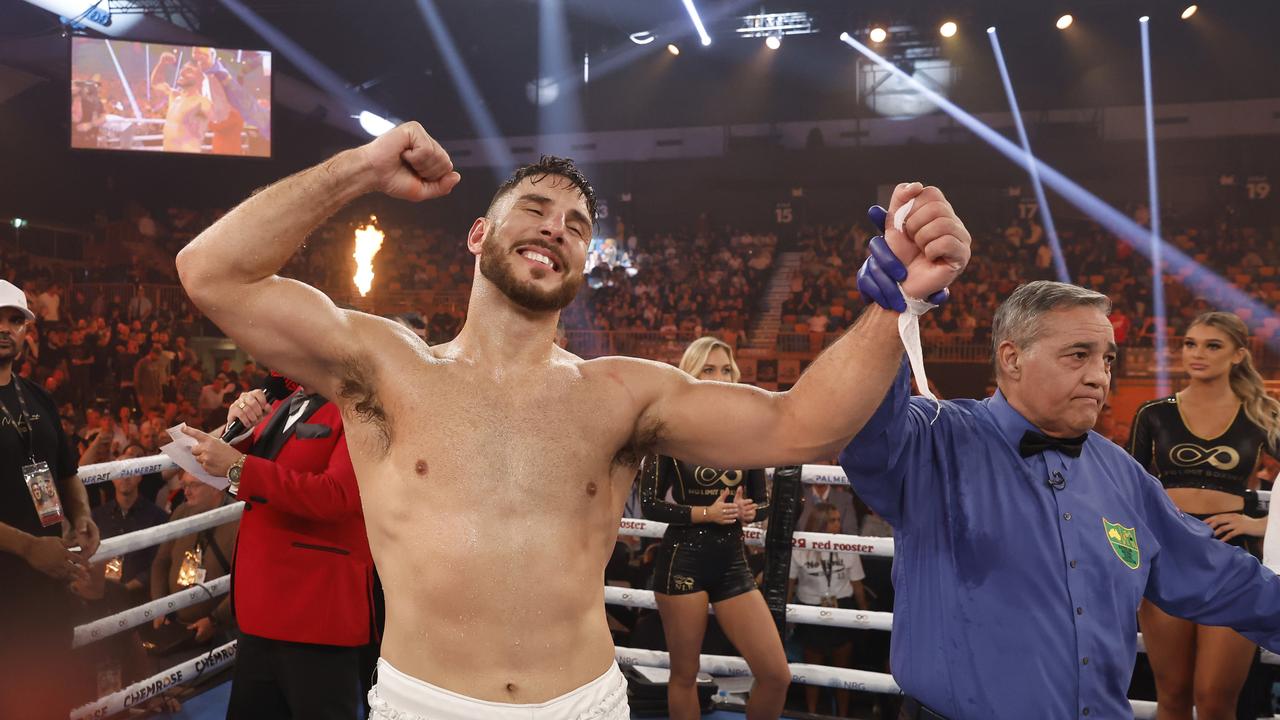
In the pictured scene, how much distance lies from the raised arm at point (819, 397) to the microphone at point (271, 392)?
1616 millimetres

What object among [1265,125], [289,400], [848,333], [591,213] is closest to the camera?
[848,333]

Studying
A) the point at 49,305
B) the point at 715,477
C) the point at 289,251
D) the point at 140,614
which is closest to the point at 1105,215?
the point at 715,477

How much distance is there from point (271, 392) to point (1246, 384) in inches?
141

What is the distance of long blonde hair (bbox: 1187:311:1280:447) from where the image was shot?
3363 mm

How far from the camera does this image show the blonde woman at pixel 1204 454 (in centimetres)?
315

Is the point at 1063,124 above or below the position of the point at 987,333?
above

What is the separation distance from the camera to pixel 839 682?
3.54m

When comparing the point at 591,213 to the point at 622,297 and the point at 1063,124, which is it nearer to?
the point at 622,297

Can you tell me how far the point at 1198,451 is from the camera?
3365mm

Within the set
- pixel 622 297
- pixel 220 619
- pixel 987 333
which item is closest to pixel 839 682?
pixel 220 619

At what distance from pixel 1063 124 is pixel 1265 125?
3087 mm

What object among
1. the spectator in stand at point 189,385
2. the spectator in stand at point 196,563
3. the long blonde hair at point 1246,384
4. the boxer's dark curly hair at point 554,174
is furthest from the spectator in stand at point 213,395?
the long blonde hair at point 1246,384

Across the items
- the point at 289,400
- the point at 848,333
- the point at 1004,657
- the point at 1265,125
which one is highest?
the point at 1265,125

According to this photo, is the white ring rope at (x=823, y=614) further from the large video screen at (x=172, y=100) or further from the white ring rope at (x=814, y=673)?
the large video screen at (x=172, y=100)
